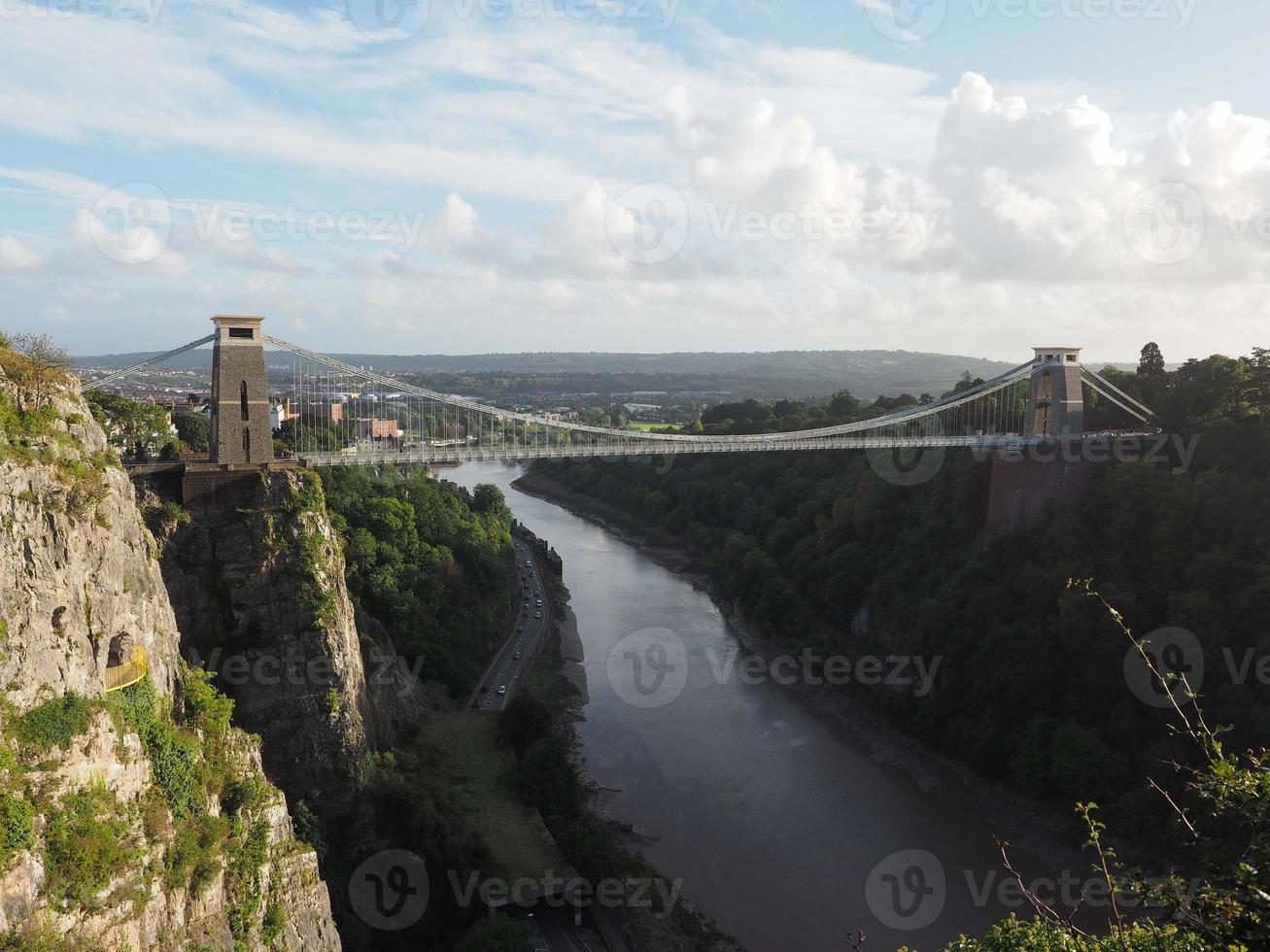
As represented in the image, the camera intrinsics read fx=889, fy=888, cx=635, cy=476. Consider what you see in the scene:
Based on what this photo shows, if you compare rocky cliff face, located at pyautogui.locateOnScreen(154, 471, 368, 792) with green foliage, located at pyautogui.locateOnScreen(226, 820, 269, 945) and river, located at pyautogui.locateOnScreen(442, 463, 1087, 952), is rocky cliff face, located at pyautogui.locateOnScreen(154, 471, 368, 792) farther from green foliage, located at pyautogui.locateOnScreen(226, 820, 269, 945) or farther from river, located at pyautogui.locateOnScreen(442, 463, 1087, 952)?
river, located at pyautogui.locateOnScreen(442, 463, 1087, 952)

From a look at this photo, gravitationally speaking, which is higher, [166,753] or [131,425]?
[131,425]

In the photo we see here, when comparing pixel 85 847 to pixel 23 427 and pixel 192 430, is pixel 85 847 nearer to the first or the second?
pixel 23 427

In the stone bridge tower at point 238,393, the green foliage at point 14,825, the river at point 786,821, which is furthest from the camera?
the stone bridge tower at point 238,393

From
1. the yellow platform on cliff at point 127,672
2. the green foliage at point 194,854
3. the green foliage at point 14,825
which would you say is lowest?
the green foliage at point 194,854

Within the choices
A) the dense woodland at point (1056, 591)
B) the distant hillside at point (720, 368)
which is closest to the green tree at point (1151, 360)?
the dense woodland at point (1056, 591)

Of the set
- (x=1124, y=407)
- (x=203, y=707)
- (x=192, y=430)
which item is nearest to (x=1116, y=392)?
(x=1124, y=407)

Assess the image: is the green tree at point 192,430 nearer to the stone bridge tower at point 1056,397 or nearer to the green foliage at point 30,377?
the green foliage at point 30,377

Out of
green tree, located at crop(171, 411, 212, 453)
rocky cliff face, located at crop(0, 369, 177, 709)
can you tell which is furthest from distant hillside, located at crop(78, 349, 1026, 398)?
rocky cliff face, located at crop(0, 369, 177, 709)

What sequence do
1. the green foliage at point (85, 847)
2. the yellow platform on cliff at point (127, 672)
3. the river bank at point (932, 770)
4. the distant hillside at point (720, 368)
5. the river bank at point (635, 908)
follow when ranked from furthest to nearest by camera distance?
the distant hillside at point (720, 368), the river bank at point (932, 770), the river bank at point (635, 908), the yellow platform on cliff at point (127, 672), the green foliage at point (85, 847)
